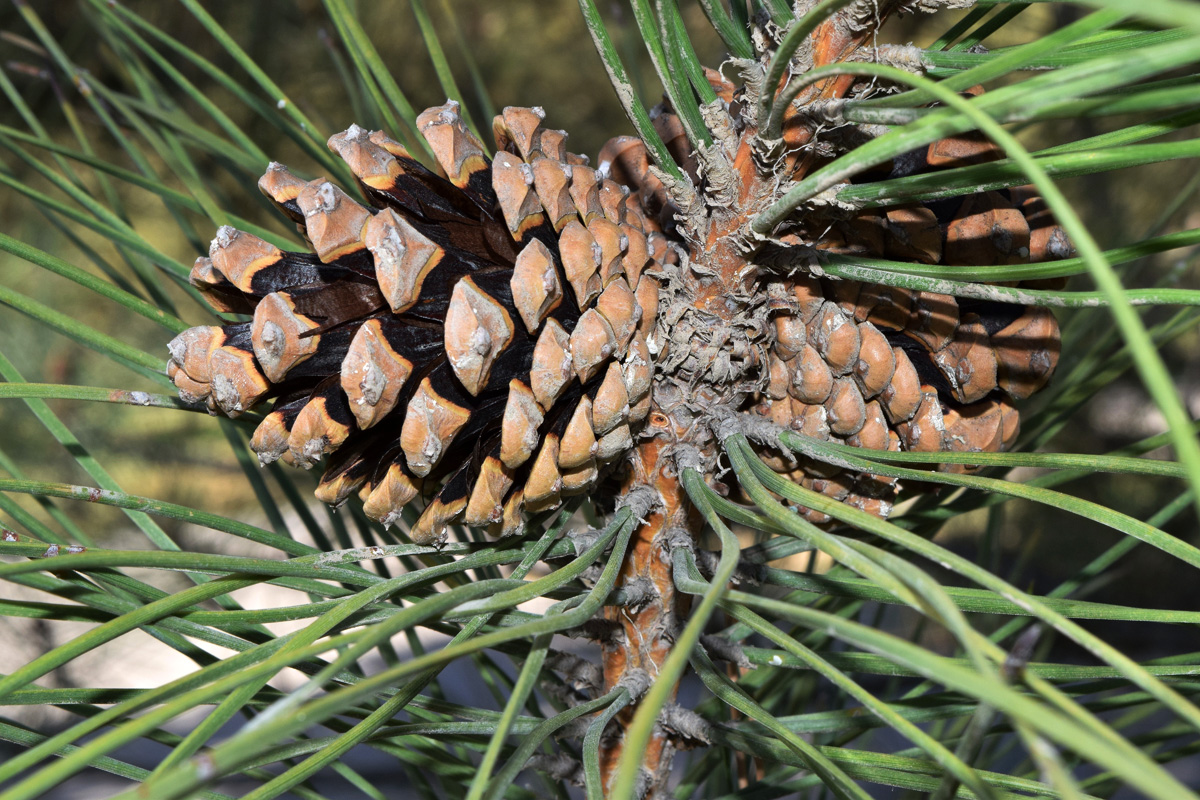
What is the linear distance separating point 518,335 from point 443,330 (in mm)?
21

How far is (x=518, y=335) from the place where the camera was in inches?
9.2

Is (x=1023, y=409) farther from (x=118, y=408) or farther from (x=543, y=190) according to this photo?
(x=118, y=408)

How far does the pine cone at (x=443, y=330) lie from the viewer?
218mm

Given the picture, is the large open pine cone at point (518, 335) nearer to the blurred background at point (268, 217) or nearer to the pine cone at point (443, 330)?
the pine cone at point (443, 330)

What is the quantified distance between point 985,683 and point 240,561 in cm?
18

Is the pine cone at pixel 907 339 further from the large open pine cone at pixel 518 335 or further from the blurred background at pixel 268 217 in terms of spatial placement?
the blurred background at pixel 268 217

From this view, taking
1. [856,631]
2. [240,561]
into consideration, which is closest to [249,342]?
[240,561]

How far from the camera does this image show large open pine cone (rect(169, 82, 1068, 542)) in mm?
220

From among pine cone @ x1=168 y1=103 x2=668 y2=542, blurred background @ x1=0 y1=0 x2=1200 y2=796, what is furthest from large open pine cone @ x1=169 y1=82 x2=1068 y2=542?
blurred background @ x1=0 y1=0 x2=1200 y2=796

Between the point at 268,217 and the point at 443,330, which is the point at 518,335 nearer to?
the point at 443,330

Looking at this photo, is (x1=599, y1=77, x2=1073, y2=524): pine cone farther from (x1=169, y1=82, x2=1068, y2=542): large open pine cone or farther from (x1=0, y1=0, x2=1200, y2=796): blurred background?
(x1=0, y1=0, x2=1200, y2=796): blurred background

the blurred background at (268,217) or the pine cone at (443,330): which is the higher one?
the blurred background at (268,217)

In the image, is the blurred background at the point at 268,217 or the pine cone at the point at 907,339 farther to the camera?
the blurred background at the point at 268,217

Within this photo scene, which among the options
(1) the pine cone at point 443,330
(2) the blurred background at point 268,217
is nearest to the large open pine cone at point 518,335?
(1) the pine cone at point 443,330
